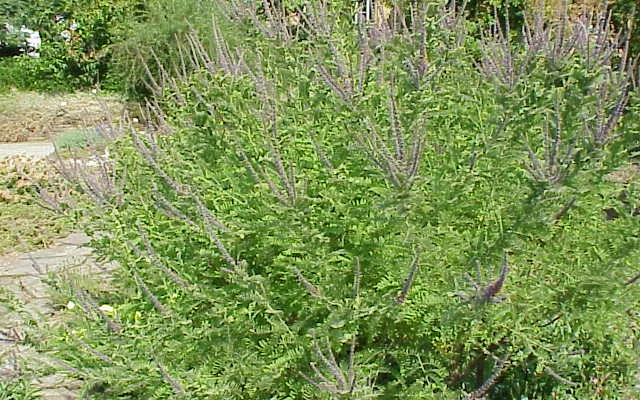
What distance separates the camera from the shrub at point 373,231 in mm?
2332

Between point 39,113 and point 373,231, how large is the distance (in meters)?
11.9

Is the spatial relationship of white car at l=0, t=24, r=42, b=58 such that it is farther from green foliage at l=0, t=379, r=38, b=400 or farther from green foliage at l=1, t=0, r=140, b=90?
green foliage at l=0, t=379, r=38, b=400

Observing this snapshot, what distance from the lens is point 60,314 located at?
455 cm

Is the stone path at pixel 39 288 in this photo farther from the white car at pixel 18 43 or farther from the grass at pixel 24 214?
the white car at pixel 18 43

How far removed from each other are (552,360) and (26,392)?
2385 millimetres

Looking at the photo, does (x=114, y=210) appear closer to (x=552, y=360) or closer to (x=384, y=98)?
(x=384, y=98)

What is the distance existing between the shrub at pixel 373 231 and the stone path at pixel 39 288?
71 centimetres

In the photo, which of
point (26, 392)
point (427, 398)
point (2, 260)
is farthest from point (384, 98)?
point (2, 260)

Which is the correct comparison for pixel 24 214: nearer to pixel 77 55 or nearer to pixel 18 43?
pixel 77 55

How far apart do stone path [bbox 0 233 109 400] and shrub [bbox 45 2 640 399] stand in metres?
0.71

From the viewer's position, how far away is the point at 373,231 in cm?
245

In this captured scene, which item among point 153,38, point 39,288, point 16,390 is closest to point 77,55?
point 153,38

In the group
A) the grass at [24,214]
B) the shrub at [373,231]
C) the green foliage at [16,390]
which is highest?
the shrub at [373,231]

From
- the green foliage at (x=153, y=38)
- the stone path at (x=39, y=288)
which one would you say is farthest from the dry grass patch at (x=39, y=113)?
the stone path at (x=39, y=288)
